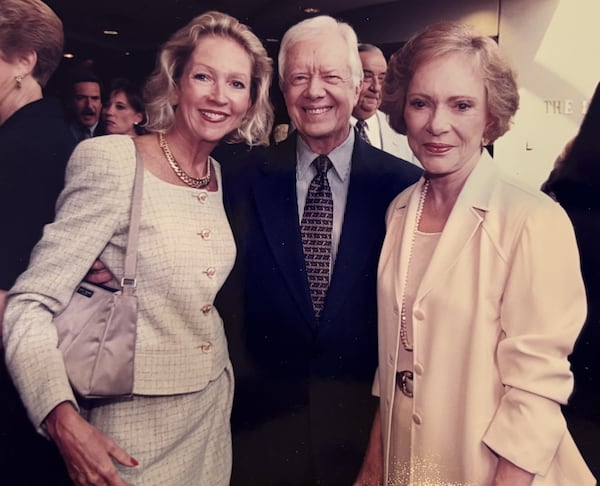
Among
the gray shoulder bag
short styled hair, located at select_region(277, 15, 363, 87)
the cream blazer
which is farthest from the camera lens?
short styled hair, located at select_region(277, 15, 363, 87)

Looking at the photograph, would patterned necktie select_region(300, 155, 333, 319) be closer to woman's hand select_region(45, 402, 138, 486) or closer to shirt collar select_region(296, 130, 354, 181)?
shirt collar select_region(296, 130, 354, 181)

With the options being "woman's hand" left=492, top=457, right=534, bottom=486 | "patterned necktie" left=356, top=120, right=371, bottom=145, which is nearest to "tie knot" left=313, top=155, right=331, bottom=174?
"patterned necktie" left=356, top=120, right=371, bottom=145


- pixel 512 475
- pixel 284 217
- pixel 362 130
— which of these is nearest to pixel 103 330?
pixel 284 217

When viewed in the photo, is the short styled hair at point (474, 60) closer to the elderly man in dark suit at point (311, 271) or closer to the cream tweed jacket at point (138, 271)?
the elderly man in dark suit at point (311, 271)

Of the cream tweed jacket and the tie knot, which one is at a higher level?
the tie knot

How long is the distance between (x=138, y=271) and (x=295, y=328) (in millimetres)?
406

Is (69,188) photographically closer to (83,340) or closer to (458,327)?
(83,340)

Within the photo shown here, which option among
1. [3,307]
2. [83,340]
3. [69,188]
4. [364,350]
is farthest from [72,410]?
[364,350]

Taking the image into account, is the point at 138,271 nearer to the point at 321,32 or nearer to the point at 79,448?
the point at 79,448

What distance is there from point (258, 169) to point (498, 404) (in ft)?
2.49

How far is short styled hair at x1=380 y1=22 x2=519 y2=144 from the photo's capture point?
3.68 ft

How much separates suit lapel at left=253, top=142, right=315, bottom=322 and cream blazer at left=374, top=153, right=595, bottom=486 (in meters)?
0.22

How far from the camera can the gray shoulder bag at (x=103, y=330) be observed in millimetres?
1132

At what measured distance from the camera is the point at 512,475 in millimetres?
1072
